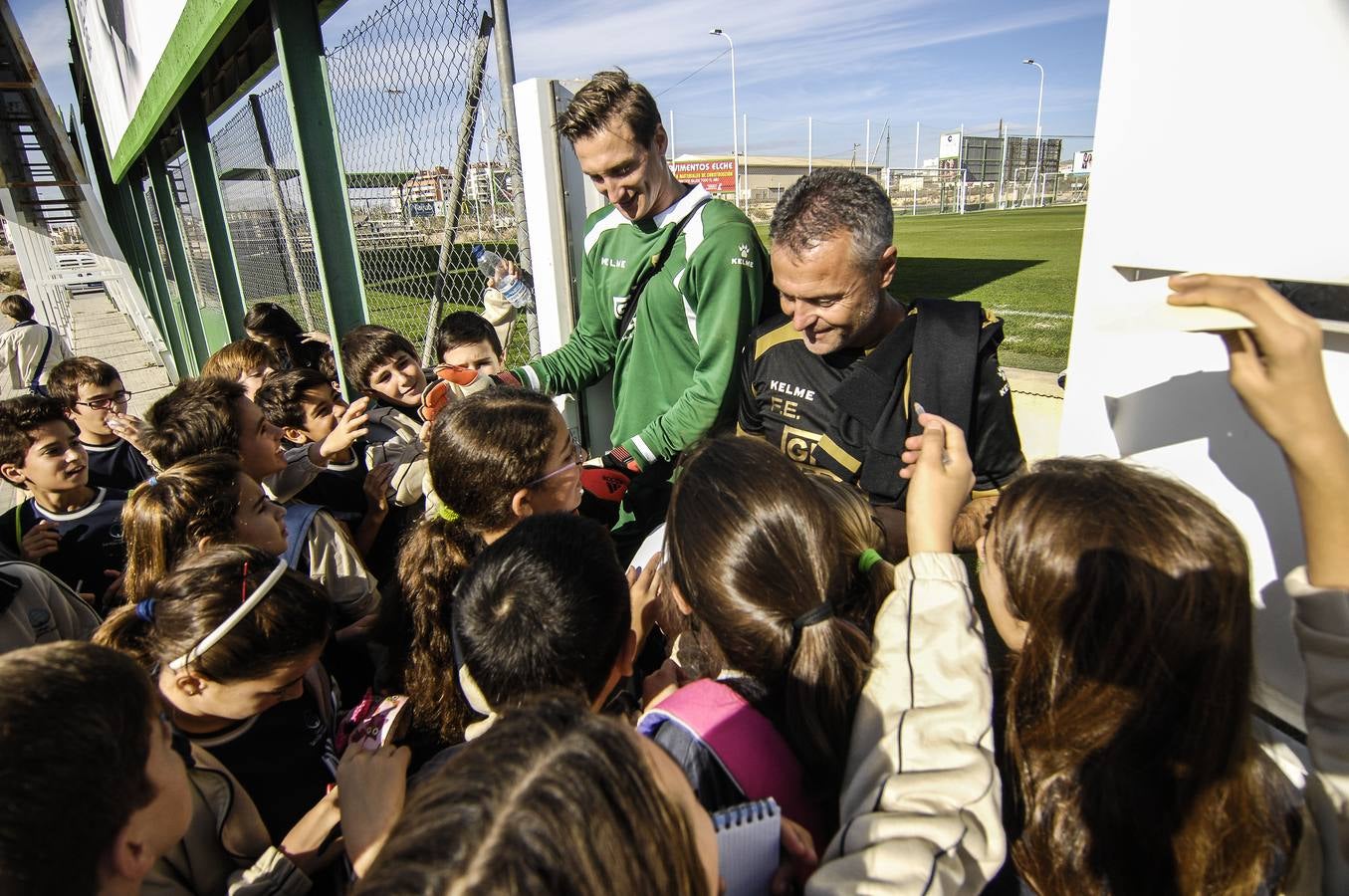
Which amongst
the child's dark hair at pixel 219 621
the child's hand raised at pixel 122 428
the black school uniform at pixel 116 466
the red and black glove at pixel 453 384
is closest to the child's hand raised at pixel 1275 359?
the child's dark hair at pixel 219 621

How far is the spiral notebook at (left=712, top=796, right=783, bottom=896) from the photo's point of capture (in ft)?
3.00

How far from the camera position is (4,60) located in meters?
11.2

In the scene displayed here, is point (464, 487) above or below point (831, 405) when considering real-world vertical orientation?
below

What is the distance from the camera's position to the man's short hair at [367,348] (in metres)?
3.19

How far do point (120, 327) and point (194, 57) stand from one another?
53.9ft

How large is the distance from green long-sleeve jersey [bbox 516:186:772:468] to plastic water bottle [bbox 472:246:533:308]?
0.65m

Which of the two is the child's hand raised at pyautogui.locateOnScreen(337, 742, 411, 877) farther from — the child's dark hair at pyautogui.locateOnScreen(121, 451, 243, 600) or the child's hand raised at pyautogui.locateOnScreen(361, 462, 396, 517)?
the child's hand raised at pyautogui.locateOnScreen(361, 462, 396, 517)

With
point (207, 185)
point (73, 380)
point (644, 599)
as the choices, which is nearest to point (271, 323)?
point (73, 380)

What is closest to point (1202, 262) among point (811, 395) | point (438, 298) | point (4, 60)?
point (811, 395)

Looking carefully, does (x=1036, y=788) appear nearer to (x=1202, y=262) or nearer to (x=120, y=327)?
(x=1202, y=262)

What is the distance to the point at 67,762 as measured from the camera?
0.95 metres

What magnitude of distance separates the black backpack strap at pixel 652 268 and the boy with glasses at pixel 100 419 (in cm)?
271

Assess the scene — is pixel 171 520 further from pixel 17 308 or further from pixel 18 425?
pixel 17 308

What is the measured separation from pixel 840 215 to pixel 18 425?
3.07 metres
